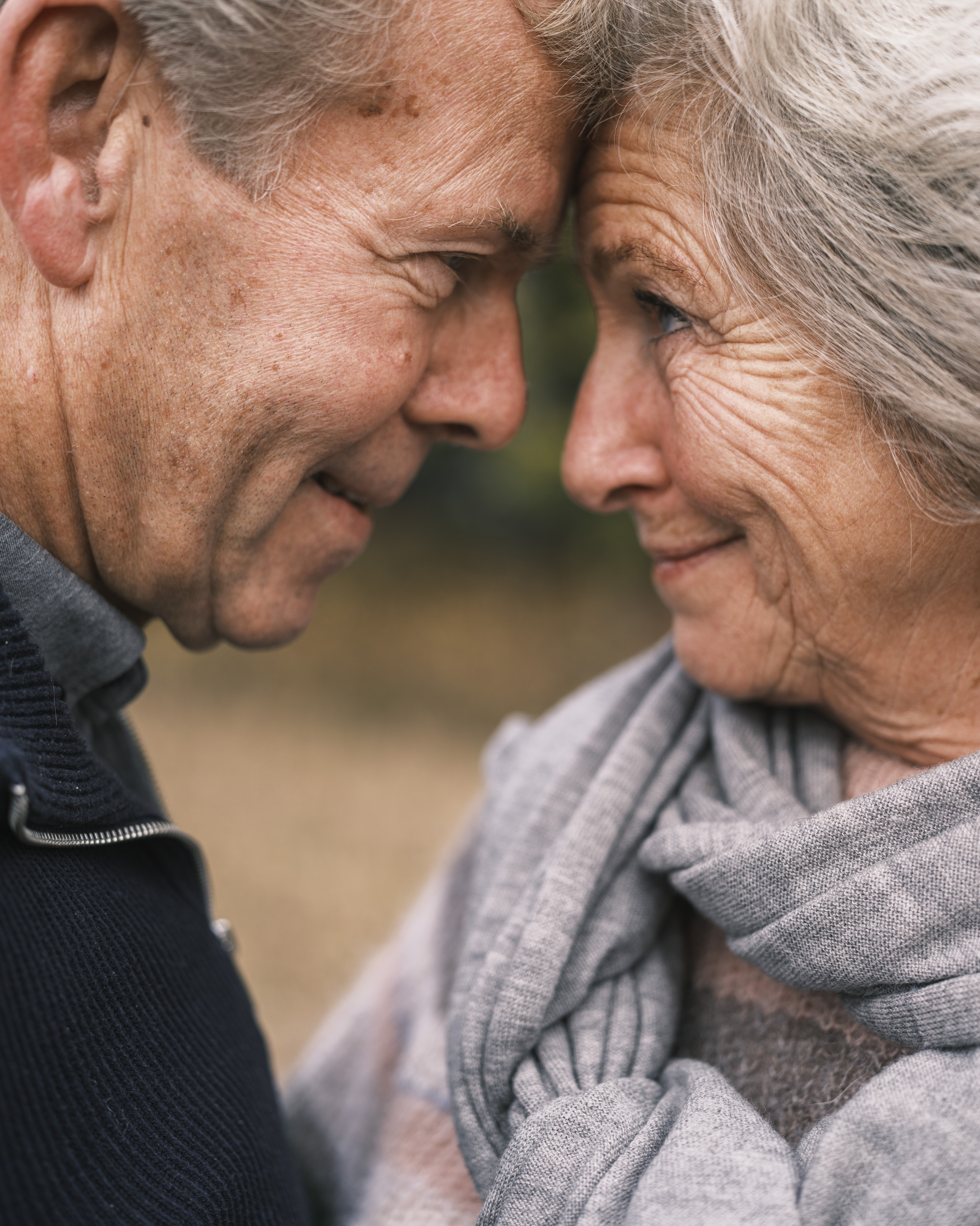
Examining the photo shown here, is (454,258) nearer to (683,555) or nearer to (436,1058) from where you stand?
(683,555)

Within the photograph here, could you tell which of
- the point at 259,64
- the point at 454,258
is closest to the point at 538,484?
the point at 454,258

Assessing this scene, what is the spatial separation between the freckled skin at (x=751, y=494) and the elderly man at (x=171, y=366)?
16 cm

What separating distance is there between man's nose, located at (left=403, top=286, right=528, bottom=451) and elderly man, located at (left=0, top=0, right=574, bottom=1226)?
8cm

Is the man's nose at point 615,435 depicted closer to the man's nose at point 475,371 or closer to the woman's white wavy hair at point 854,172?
the man's nose at point 475,371

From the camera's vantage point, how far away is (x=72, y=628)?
1.49 meters

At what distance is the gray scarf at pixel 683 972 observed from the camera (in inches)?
44.8

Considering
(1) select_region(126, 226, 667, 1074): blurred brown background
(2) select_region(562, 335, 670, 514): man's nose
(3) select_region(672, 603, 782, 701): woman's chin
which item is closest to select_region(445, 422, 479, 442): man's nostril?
(2) select_region(562, 335, 670, 514): man's nose

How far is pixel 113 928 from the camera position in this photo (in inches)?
52.4

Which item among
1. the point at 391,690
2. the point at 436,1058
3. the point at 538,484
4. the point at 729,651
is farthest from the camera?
the point at 391,690

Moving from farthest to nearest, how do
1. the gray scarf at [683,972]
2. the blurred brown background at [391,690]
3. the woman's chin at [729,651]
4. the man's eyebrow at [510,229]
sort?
the blurred brown background at [391,690] → the woman's chin at [729,651] → the man's eyebrow at [510,229] → the gray scarf at [683,972]

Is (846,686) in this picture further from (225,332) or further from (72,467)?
(72,467)

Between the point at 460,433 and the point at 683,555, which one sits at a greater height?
the point at 460,433

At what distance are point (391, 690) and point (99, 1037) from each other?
5.43m

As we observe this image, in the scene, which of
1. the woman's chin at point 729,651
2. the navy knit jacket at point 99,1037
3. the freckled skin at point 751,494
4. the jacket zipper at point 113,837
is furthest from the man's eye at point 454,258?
the jacket zipper at point 113,837
